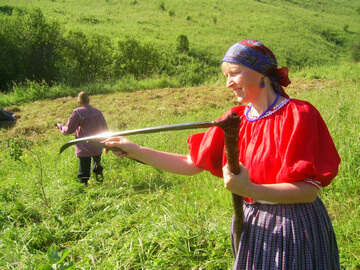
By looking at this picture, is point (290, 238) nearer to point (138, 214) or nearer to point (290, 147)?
point (290, 147)

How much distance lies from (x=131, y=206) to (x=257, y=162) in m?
2.39

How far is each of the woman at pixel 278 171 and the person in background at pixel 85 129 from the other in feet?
11.0

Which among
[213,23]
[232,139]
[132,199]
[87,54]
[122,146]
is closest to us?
[232,139]

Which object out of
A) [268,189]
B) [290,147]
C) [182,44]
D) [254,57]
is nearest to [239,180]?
[268,189]

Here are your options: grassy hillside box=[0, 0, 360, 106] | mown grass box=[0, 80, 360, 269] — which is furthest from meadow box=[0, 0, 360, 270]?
grassy hillside box=[0, 0, 360, 106]

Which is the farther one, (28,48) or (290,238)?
(28,48)

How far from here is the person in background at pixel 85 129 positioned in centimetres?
428

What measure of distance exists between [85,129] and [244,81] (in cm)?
358

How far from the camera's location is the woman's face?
127cm

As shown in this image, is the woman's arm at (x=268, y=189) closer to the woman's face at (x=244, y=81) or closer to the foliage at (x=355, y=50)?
the woman's face at (x=244, y=81)

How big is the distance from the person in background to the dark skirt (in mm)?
3352

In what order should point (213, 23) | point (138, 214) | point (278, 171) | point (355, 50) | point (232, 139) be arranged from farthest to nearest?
point (213, 23), point (355, 50), point (138, 214), point (278, 171), point (232, 139)

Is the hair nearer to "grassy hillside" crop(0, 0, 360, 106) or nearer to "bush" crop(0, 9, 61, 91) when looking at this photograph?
"grassy hillside" crop(0, 0, 360, 106)

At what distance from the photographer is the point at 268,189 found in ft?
3.68
